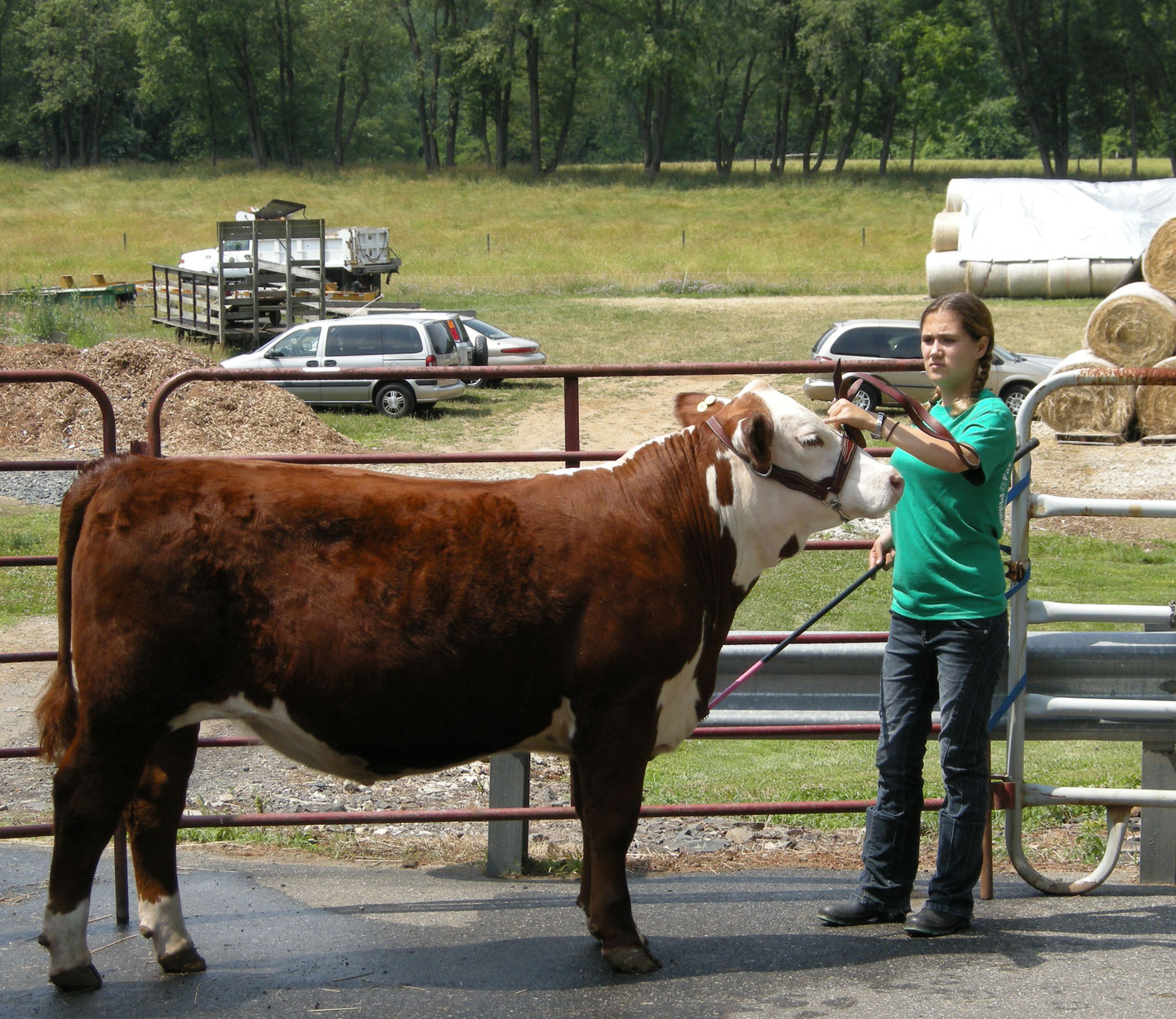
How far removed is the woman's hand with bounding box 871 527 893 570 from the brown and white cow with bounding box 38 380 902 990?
0.53m

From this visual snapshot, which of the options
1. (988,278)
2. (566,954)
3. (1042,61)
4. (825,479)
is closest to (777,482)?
(825,479)

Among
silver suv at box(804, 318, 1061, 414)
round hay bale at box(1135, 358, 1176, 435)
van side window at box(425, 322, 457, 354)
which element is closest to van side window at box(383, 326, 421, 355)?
van side window at box(425, 322, 457, 354)

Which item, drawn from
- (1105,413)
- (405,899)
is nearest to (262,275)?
(1105,413)

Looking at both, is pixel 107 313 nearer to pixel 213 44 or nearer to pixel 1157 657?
pixel 1157 657

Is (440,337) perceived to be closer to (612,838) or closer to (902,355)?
(902,355)

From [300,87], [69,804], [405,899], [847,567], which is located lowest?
[847,567]

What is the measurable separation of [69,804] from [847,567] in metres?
10.5

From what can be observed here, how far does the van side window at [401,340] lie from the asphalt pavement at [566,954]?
57.8 ft

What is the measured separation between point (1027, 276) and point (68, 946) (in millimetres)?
30554

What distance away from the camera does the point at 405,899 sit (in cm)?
441

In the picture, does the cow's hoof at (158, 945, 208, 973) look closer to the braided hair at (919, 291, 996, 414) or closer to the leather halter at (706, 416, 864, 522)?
the leather halter at (706, 416, 864, 522)

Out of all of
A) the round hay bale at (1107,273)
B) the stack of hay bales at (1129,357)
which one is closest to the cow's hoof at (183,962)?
the stack of hay bales at (1129,357)

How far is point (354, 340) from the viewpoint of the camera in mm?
21969

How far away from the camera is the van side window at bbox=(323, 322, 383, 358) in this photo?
71.6 ft
